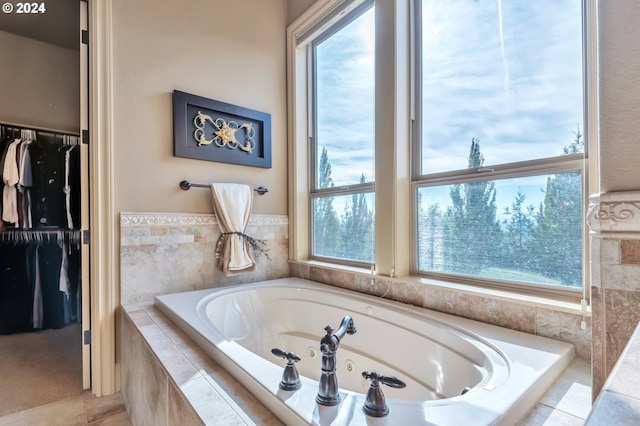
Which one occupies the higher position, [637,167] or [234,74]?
[234,74]

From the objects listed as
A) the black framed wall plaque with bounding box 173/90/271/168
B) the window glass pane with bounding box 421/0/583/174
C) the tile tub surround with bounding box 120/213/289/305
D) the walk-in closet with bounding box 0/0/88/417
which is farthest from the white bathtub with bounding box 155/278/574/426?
the walk-in closet with bounding box 0/0/88/417

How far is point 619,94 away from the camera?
2.33ft

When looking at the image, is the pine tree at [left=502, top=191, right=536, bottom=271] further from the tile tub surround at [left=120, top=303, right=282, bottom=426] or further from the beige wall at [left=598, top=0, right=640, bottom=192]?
the tile tub surround at [left=120, top=303, right=282, bottom=426]

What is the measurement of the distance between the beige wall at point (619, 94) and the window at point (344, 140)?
1442mm

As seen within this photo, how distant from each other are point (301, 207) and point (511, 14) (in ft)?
6.06

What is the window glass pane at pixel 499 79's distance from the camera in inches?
52.5

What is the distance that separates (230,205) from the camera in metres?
2.21

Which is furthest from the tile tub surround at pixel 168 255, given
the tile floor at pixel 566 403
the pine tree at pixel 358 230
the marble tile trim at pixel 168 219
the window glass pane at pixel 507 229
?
the tile floor at pixel 566 403

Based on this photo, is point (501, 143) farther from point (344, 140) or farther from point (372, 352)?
point (372, 352)

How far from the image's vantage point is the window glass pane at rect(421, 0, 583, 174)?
52.5 inches

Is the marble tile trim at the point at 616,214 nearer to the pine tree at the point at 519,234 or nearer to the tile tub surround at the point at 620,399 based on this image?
the tile tub surround at the point at 620,399

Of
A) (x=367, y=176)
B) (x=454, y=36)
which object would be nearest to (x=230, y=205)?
(x=367, y=176)

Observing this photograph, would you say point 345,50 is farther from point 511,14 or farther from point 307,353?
point 307,353

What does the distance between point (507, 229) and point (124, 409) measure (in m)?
2.28
